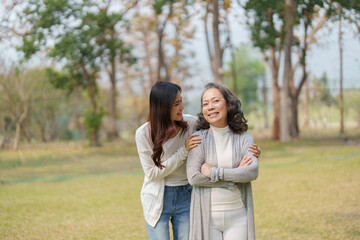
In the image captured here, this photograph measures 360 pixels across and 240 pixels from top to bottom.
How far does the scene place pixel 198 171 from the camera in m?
2.34

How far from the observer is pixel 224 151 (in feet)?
7.89

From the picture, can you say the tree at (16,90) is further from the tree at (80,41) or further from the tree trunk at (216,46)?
the tree trunk at (216,46)

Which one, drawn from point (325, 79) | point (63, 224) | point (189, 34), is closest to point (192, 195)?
point (63, 224)

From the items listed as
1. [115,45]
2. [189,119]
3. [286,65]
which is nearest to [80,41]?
[115,45]

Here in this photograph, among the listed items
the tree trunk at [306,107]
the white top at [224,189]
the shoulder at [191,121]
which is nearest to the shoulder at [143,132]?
the shoulder at [191,121]

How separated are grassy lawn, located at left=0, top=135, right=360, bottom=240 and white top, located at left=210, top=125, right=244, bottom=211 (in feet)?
7.64

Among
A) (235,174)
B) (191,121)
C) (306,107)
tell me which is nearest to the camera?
(235,174)

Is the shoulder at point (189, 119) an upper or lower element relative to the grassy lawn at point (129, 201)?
upper

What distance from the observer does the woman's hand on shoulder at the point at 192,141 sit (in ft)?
7.95

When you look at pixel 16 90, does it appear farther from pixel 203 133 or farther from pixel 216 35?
pixel 203 133

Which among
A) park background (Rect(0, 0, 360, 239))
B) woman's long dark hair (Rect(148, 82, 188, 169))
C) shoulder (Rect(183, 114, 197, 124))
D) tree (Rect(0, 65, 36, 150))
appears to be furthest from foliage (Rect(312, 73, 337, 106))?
woman's long dark hair (Rect(148, 82, 188, 169))

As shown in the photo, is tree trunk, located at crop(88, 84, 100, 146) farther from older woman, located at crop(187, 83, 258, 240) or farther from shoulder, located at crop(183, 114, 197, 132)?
older woman, located at crop(187, 83, 258, 240)

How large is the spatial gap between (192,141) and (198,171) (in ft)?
0.64

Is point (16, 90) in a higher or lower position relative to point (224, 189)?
higher
